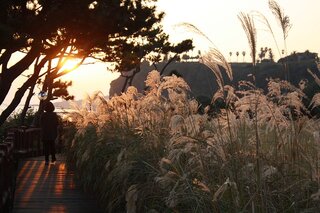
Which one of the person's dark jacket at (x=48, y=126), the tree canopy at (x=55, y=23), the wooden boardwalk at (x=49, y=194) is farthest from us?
the tree canopy at (x=55, y=23)

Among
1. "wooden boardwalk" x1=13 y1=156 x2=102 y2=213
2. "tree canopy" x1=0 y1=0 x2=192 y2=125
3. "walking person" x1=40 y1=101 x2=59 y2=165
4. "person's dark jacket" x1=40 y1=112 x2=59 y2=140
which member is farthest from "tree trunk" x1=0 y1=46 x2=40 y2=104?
"wooden boardwalk" x1=13 y1=156 x2=102 y2=213

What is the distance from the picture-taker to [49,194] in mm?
10914

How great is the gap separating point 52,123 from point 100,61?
47.4 ft

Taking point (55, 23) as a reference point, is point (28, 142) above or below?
below

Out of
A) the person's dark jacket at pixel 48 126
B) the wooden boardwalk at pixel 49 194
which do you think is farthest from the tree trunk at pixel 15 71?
the wooden boardwalk at pixel 49 194

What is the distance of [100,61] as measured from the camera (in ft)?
102

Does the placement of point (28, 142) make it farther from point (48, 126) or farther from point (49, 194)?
point (49, 194)

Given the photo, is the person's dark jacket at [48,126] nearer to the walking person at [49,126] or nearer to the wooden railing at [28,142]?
the walking person at [49,126]

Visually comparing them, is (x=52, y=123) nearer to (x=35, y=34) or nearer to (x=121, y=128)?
(x=35, y=34)

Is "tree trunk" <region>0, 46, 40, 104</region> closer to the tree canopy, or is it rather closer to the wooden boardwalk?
the tree canopy

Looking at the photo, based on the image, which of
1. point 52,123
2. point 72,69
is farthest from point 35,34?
point 72,69

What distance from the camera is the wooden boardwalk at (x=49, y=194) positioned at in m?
9.35

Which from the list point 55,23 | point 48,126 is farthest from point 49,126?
point 55,23

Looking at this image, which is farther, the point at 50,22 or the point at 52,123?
the point at 50,22
